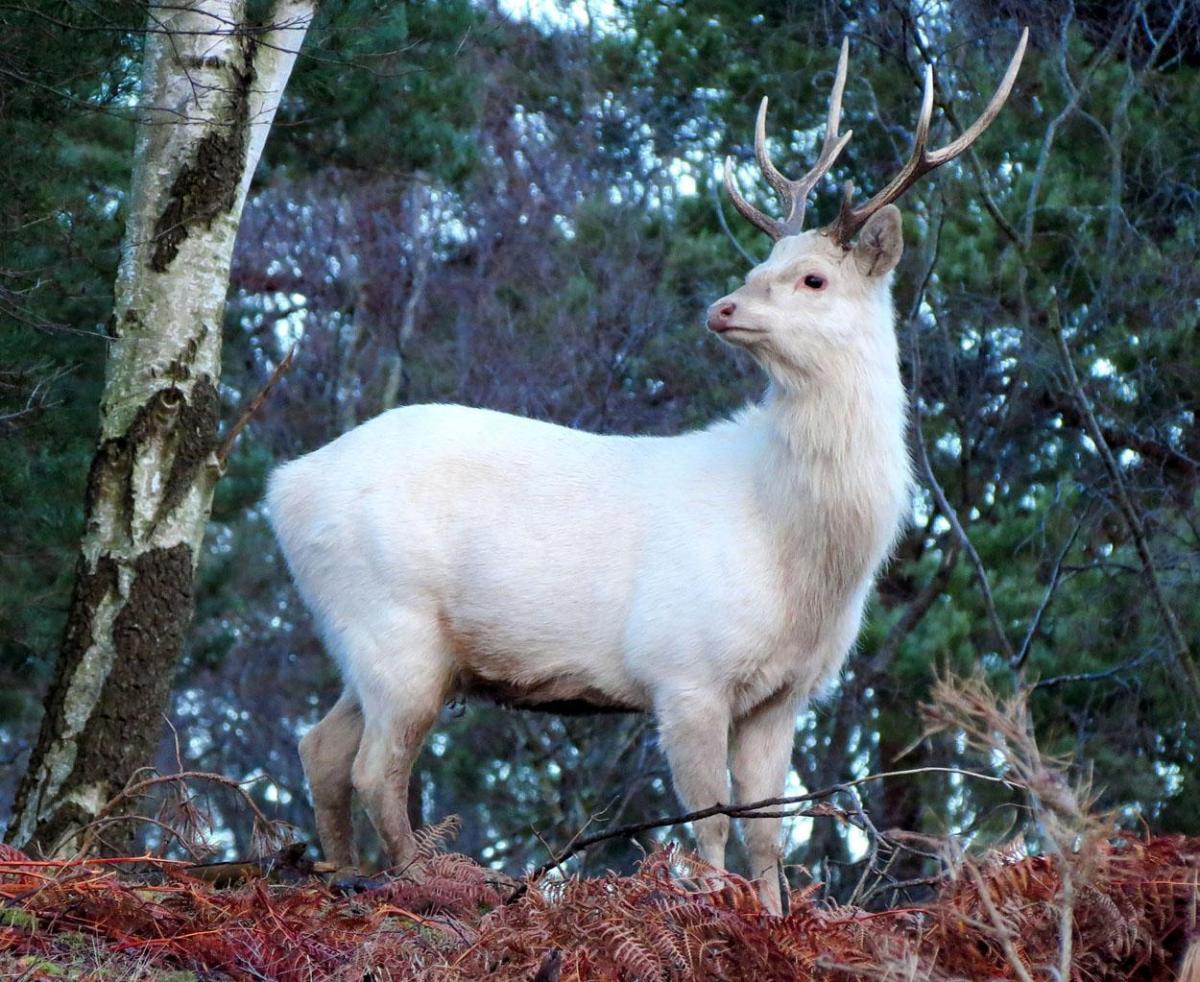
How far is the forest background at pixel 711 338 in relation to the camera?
32.7ft

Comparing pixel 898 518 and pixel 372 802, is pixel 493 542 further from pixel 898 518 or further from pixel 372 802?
pixel 898 518

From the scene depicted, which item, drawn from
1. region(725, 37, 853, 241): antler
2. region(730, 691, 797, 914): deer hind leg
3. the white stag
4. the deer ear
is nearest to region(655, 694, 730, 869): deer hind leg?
the white stag

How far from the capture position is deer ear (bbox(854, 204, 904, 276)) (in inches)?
222

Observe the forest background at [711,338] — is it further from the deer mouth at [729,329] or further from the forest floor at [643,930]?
the forest floor at [643,930]

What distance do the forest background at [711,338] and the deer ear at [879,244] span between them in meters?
2.91

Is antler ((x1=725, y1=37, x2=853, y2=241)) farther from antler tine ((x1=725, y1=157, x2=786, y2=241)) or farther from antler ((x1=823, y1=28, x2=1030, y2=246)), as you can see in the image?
antler ((x1=823, y1=28, x2=1030, y2=246))

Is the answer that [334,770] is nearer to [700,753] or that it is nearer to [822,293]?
[700,753]

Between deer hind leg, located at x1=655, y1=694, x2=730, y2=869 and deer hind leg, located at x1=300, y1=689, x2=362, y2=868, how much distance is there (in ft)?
3.82

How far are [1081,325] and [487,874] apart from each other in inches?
383

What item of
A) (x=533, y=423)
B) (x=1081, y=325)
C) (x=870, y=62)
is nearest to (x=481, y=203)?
(x=870, y=62)

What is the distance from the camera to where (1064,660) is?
39.8ft

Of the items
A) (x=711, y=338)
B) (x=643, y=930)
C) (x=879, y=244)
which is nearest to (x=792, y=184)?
(x=879, y=244)

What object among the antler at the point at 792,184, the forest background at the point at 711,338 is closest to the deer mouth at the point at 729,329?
the antler at the point at 792,184

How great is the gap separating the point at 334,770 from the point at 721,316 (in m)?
2.04
